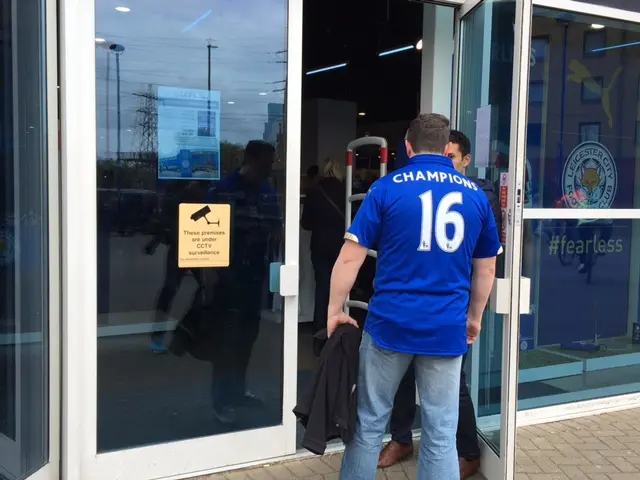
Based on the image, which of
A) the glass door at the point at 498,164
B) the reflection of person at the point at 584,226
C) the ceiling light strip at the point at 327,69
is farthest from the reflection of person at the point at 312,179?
the ceiling light strip at the point at 327,69

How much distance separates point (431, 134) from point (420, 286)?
620 mm

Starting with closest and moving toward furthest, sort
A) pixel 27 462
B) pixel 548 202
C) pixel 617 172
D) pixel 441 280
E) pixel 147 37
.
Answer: pixel 441 280 → pixel 27 462 → pixel 147 37 → pixel 548 202 → pixel 617 172

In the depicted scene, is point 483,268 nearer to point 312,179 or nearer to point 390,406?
point 390,406

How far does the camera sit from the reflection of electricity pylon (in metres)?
3.12

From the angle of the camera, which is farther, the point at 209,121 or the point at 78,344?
the point at 209,121

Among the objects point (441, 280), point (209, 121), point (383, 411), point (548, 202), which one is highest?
point (209, 121)

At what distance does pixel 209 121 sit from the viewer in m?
3.29

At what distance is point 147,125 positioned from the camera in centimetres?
314

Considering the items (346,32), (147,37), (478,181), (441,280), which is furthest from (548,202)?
(346,32)

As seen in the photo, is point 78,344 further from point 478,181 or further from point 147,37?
point 478,181

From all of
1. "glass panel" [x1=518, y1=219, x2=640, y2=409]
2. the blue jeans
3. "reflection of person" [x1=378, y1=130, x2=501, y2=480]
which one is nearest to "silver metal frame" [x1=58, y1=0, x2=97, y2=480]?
the blue jeans

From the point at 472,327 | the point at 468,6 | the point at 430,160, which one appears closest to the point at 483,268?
the point at 472,327

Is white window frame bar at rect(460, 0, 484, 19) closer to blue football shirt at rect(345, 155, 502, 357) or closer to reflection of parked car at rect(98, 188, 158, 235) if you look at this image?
blue football shirt at rect(345, 155, 502, 357)

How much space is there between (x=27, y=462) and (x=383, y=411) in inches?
64.2
